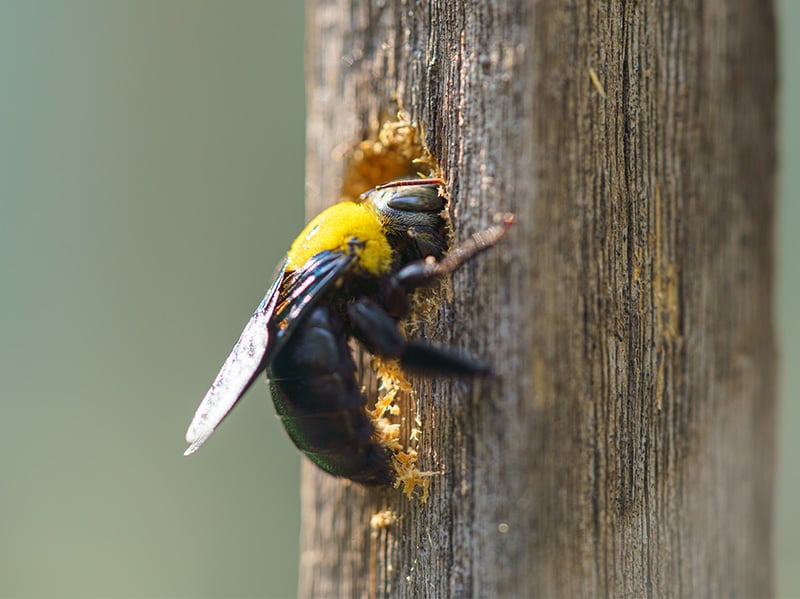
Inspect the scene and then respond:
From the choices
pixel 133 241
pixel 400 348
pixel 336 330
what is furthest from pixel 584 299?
pixel 133 241

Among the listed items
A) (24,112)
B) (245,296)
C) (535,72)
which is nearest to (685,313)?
(535,72)

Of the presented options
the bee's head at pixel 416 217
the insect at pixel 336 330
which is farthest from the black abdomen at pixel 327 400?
Answer: the bee's head at pixel 416 217

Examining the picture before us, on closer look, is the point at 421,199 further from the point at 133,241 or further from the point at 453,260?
the point at 133,241

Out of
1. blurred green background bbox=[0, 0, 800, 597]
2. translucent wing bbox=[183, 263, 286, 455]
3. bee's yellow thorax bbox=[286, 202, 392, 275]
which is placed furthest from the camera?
blurred green background bbox=[0, 0, 800, 597]

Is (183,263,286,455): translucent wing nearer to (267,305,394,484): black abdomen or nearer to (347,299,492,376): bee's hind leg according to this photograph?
(267,305,394,484): black abdomen

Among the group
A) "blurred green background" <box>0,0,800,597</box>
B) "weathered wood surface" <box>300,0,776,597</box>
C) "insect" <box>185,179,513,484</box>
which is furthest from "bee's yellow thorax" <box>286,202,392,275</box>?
"blurred green background" <box>0,0,800,597</box>

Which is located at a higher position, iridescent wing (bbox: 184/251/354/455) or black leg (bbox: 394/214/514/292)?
black leg (bbox: 394/214/514/292)

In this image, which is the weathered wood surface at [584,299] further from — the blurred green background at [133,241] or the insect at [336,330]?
the blurred green background at [133,241]
